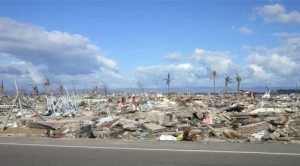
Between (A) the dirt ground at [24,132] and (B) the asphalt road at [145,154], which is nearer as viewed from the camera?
(B) the asphalt road at [145,154]

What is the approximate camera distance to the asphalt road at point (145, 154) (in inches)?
365

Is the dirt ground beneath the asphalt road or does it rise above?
beneath

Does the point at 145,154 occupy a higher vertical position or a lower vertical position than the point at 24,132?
higher

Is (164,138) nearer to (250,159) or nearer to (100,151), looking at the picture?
(100,151)

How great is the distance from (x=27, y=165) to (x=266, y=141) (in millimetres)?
8257

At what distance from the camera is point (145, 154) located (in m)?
10.4

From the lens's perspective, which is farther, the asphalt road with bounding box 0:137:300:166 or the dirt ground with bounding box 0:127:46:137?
the dirt ground with bounding box 0:127:46:137

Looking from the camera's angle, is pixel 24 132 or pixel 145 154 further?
pixel 24 132

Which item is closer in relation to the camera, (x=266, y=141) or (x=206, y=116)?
(x=266, y=141)

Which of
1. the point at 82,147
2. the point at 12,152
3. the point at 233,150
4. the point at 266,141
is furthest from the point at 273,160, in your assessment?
the point at 12,152

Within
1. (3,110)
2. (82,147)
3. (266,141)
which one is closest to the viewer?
(82,147)

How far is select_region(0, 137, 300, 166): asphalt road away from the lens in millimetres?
9266

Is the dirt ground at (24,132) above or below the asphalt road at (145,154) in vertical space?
below

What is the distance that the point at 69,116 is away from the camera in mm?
28312
